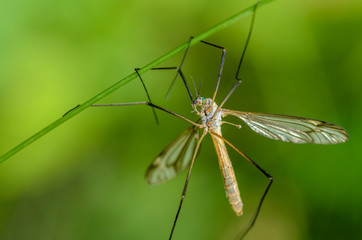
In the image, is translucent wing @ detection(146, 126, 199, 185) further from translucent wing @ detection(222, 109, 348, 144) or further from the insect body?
translucent wing @ detection(222, 109, 348, 144)

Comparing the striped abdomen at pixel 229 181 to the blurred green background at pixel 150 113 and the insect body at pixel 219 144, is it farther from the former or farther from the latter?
the blurred green background at pixel 150 113

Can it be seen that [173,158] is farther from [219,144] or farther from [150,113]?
[150,113]

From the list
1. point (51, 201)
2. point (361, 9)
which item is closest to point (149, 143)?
point (51, 201)

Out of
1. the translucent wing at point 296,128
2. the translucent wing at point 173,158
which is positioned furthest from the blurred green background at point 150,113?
the translucent wing at point 296,128

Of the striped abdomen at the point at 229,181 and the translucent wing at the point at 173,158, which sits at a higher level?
the translucent wing at the point at 173,158

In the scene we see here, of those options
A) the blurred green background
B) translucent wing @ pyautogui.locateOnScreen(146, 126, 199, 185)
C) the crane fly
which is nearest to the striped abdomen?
the crane fly

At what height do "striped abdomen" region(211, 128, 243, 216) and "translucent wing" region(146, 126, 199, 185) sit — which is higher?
"translucent wing" region(146, 126, 199, 185)

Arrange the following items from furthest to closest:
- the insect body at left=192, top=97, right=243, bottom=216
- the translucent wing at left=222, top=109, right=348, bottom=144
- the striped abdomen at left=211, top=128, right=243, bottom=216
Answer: the striped abdomen at left=211, top=128, right=243, bottom=216 → the insect body at left=192, top=97, right=243, bottom=216 → the translucent wing at left=222, top=109, right=348, bottom=144
